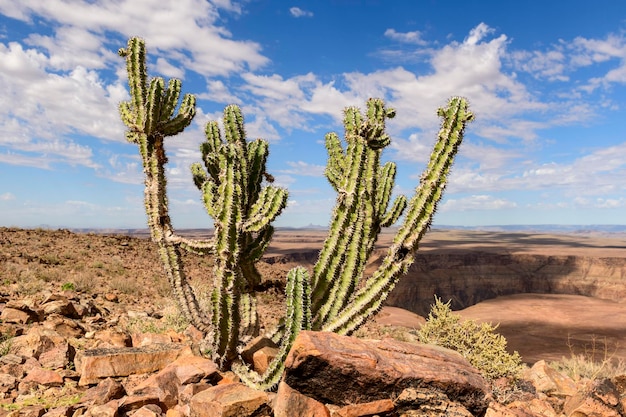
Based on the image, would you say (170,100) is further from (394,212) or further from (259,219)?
(394,212)

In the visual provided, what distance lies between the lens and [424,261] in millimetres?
61031

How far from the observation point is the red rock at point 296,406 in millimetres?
4385

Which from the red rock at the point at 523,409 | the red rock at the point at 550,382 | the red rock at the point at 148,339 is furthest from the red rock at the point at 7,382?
the red rock at the point at 550,382

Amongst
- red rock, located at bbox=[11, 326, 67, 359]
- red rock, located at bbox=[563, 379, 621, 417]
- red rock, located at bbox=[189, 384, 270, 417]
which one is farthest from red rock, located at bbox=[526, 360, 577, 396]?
red rock, located at bbox=[11, 326, 67, 359]

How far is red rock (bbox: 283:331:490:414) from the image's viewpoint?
15.3ft

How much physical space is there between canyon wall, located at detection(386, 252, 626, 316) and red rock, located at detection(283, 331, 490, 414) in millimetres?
41602

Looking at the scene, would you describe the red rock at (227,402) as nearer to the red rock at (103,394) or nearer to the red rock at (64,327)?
the red rock at (103,394)

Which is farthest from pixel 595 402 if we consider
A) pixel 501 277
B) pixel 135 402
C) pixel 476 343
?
pixel 501 277

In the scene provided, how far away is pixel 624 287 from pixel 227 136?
6042 centimetres

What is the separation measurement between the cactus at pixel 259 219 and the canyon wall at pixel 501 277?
40.5 meters

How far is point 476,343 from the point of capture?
9883 millimetres

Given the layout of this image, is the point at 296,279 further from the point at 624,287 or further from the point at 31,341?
the point at 624,287

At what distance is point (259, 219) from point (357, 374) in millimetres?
2537

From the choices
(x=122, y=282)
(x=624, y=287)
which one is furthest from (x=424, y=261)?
(x=122, y=282)
